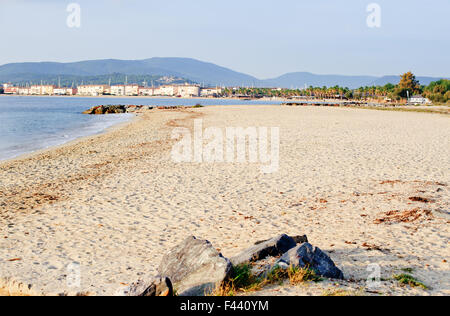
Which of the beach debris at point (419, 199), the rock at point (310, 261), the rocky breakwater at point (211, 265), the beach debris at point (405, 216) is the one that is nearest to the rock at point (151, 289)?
the rocky breakwater at point (211, 265)

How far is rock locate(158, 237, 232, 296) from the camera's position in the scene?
198 inches

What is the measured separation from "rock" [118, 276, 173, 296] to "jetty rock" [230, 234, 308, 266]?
4.19ft

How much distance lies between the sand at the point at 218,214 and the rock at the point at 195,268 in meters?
0.58

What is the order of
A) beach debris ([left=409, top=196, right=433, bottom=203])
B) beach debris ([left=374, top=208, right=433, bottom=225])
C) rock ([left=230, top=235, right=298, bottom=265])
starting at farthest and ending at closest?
beach debris ([left=409, top=196, right=433, bottom=203])
beach debris ([left=374, top=208, right=433, bottom=225])
rock ([left=230, top=235, right=298, bottom=265])

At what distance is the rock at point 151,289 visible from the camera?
15.2 feet

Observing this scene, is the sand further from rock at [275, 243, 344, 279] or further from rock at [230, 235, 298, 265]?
rock at [230, 235, 298, 265]

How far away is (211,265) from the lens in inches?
204

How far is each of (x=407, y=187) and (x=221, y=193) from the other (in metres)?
4.78

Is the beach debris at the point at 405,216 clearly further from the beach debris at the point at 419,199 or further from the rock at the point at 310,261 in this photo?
the rock at the point at 310,261

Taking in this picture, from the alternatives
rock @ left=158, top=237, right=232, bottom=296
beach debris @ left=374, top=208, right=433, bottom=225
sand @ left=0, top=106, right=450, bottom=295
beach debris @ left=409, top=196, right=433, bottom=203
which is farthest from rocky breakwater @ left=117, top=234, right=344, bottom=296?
beach debris @ left=409, top=196, right=433, bottom=203

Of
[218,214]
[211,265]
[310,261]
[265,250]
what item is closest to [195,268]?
[211,265]

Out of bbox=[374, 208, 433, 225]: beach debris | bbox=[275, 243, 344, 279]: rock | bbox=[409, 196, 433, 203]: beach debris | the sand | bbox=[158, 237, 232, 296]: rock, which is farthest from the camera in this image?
bbox=[409, 196, 433, 203]: beach debris
